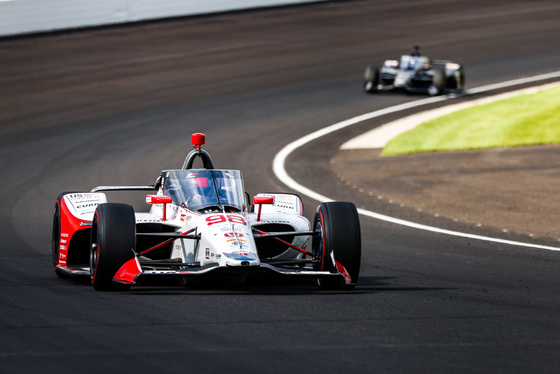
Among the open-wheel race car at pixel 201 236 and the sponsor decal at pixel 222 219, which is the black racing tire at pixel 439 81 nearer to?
the open-wheel race car at pixel 201 236

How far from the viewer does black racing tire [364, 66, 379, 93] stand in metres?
28.6

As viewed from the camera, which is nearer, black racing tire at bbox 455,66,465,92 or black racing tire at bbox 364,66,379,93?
black racing tire at bbox 364,66,379,93

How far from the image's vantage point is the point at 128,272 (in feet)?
31.4

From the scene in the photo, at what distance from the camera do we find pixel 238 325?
8109mm

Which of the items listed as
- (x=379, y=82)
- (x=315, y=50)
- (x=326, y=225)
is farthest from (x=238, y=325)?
(x=315, y=50)

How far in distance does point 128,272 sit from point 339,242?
6.68 feet

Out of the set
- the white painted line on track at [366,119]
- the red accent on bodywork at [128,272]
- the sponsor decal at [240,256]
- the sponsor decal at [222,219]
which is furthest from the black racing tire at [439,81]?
the red accent on bodywork at [128,272]

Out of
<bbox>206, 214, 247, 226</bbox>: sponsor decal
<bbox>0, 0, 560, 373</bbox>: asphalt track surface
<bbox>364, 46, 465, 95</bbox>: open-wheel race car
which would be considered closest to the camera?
<bbox>0, 0, 560, 373</bbox>: asphalt track surface

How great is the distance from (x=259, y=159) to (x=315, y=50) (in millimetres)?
12743

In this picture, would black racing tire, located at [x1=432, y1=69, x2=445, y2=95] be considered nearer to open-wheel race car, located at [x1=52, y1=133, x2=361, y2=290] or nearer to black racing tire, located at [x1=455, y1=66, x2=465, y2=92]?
black racing tire, located at [x1=455, y1=66, x2=465, y2=92]

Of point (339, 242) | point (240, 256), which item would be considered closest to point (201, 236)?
point (240, 256)

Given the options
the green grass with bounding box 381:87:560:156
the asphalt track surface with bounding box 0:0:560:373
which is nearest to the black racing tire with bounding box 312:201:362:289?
the asphalt track surface with bounding box 0:0:560:373

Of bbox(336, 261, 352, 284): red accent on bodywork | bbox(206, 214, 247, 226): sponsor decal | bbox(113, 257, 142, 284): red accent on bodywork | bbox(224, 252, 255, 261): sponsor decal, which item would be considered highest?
bbox(206, 214, 247, 226): sponsor decal

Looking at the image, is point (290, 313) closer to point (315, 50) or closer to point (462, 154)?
point (462, 154)
